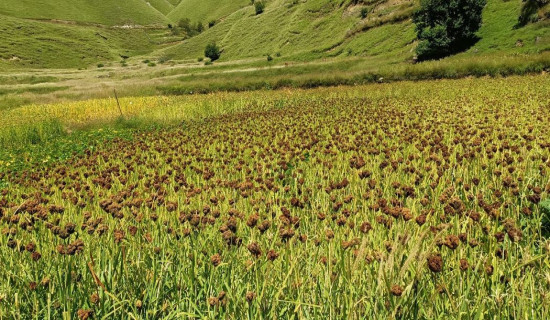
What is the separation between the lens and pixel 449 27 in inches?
1335

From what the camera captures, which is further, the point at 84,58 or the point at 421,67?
the point at 84,58

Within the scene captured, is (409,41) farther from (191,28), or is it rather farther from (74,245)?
(191,28)

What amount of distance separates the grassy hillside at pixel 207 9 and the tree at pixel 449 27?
421 feet

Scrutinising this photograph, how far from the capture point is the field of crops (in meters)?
1.35

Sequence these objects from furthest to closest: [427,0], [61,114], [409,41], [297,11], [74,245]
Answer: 1. [297,11]
2. [409,41]
3. [427,0]
4. [61,114]
5. [74,245]

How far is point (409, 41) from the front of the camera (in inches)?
1626

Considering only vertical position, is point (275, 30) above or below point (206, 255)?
above

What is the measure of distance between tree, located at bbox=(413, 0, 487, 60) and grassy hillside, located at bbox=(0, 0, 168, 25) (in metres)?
128

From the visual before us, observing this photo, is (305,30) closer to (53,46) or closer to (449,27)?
(449,27)

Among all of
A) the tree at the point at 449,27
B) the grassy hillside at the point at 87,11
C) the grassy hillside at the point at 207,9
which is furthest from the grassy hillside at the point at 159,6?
the tree at the point at 449,27

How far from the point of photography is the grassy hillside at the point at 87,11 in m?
109

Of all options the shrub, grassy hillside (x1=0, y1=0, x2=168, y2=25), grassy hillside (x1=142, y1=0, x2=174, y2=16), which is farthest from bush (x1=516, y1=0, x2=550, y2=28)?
grassy hillside (x1=142, y1=0, x2=174, y2=16)

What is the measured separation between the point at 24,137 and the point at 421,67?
22.1 meters

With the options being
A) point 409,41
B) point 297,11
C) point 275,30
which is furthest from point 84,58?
point 409,41
